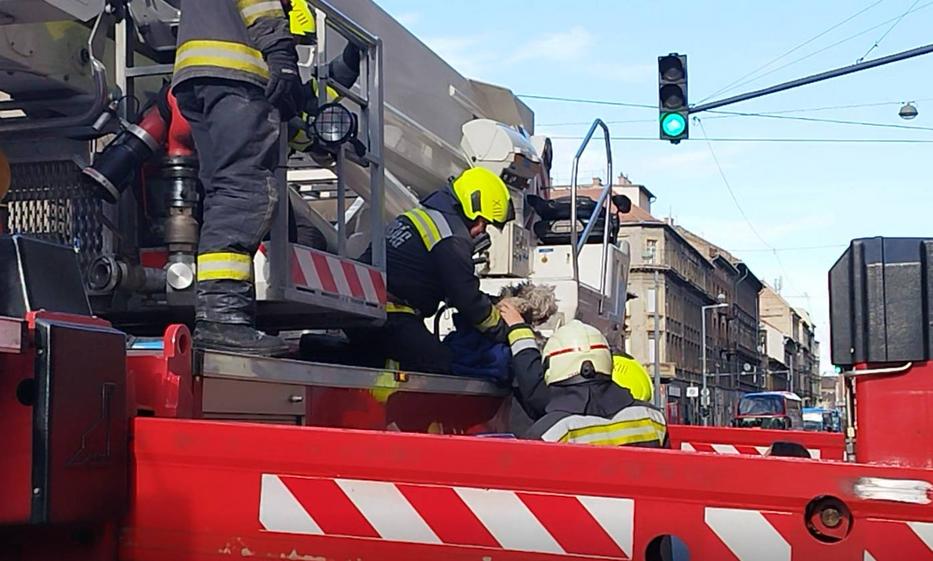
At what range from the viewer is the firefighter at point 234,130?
3727mm

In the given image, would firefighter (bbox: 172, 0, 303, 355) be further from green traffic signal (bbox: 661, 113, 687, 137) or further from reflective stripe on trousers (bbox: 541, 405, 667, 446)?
green traffic signal (bbox: 661, 113, 687, 137)

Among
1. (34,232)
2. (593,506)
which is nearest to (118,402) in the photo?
(593,506)

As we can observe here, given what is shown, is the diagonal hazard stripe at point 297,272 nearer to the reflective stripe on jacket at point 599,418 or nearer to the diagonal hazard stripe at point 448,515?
the reflective stripe on jacket at point 599,418

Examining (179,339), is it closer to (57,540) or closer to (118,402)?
(118,402)

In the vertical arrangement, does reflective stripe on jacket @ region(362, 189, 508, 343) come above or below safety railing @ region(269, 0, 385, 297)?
below

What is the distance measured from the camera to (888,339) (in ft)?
8.20

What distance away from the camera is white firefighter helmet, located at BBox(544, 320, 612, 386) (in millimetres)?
4504

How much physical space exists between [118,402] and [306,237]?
8.70 ft

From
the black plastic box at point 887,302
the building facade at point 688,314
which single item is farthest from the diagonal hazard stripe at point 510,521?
the building facade at point 688,314

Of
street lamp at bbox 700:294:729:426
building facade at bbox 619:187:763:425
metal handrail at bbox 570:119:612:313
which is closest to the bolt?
metal handrail at bbox 570:119:612:313

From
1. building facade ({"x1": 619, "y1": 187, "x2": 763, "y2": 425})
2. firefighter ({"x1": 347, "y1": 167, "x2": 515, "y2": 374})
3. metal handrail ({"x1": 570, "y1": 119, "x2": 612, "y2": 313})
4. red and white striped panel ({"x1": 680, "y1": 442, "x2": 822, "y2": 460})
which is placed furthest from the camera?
building facade ({"x1": 619, "y1": 187, "x2": 763, "y2": 425})

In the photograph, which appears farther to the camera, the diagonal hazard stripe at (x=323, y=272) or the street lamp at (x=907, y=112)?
the street lamp at (x=907, y=112)

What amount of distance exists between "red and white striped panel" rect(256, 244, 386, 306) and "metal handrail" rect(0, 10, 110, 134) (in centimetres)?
84

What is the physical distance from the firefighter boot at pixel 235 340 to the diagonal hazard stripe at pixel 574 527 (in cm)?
149
